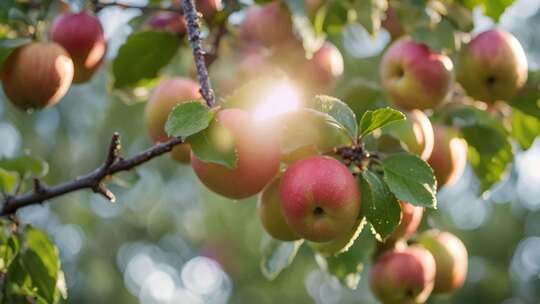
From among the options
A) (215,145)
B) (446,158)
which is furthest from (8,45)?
(446,158)

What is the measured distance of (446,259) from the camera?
1.80m

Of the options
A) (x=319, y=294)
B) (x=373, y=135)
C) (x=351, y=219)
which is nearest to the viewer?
(x=351, y=219)

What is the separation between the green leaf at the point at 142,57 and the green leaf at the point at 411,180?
712 mm

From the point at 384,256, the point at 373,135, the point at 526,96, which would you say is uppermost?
the point at 373,135

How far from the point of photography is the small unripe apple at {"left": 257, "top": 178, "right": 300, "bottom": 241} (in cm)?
134

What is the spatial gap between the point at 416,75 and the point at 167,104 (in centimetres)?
55

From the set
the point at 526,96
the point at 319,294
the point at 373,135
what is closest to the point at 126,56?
the point at 373,135

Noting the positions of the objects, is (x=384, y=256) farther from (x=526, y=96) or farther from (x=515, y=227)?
(x=515, y=227)

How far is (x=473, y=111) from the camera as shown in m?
1.72

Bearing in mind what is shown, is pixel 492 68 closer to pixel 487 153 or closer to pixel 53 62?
pixel 487 153

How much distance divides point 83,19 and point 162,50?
0.63ft

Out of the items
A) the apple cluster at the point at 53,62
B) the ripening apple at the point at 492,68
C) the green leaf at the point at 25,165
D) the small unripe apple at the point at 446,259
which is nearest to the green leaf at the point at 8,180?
the green leaf at the point at 25,165

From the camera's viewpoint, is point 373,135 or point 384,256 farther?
A: point 384,256

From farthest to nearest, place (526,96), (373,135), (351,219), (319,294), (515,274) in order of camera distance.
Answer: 1. (515,274)
2. (319,294)
3. (526,96)
4. (373,135)
5. (351,219)
